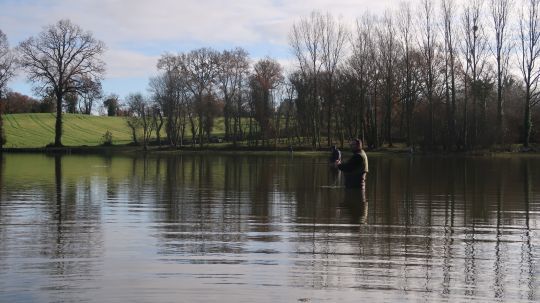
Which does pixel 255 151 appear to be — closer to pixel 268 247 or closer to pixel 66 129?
pixel 66 129

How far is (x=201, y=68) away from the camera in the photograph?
8388 cm

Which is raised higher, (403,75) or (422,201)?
(403,75)

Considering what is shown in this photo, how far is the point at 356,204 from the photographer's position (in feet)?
51.3

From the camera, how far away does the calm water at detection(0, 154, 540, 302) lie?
7137 millimetres

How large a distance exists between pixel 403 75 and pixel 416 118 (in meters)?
6.29

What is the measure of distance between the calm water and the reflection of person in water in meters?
0.05

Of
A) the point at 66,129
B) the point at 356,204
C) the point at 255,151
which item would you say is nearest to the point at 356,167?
the point at 356,204

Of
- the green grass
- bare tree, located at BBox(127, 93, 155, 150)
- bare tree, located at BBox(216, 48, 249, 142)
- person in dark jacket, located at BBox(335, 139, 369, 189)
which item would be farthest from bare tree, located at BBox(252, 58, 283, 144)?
person in dark jacket, located at BBox(335, 139, 369, 189)

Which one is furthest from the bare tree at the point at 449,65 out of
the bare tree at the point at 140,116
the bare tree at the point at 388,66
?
the bare tree at the point at 140,116

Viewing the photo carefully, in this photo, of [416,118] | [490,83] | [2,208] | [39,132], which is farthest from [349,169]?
[39,132]

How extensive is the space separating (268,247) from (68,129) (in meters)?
102

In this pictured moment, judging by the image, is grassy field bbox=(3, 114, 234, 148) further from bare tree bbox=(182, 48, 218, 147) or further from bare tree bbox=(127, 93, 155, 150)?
bare tree bbox=(182, 48, 218, 147)

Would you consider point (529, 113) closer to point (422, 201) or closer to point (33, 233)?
point (422, 201)

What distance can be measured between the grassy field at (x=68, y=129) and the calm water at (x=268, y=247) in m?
70.6
